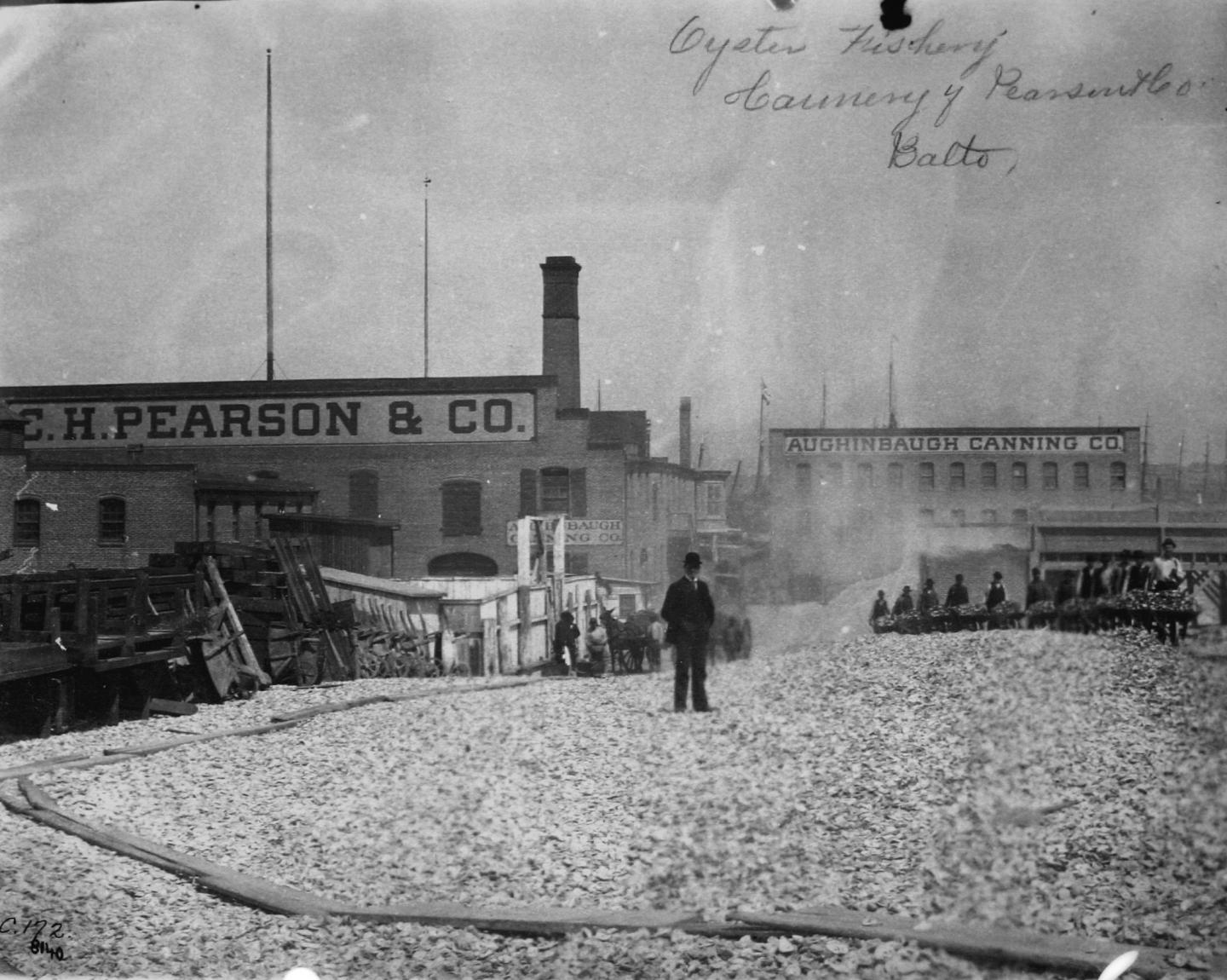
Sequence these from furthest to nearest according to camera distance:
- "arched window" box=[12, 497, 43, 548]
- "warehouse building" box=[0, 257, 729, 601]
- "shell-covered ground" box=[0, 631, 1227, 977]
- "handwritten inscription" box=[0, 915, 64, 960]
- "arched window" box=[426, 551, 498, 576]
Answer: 1. "arched window" box=[12, 497, 43, 548]
2. "arched window" box=[426, 551, 498, 576]
3. "warehouse building" box=[0, 257, 729, 601]
4. "handwritten inscription" box=[0, 915, 64, 960]
5. "shell-covered ground" box=[0, 631, 1227, 977]

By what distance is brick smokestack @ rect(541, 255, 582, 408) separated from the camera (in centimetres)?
523

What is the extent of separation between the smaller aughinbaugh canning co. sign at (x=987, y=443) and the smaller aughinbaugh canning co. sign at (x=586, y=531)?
129 cm

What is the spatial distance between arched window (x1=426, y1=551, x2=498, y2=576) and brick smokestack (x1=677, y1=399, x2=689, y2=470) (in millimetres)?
1283

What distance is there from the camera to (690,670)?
16.4 ft

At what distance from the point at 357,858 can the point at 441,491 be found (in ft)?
6.42

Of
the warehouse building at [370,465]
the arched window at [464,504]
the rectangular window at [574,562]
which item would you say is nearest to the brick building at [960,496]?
the warehouse building at [370,465]

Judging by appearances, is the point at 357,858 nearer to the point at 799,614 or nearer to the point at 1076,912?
the point at 799,614

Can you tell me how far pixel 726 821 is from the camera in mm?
Result: 4426

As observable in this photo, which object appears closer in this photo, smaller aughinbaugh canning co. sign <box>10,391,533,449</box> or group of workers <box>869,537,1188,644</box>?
group of workers <box>869,537,1188,644</box>

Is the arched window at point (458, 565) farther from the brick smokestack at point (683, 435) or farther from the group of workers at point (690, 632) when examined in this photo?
the brick smokestack at point (683, 435)

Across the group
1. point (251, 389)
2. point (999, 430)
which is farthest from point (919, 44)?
point (251, 389)

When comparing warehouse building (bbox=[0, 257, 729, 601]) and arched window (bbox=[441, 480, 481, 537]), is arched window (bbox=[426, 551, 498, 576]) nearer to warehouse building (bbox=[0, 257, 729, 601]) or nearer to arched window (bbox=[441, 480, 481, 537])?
warehouse building (bbox=[0, 257, 729, 601])

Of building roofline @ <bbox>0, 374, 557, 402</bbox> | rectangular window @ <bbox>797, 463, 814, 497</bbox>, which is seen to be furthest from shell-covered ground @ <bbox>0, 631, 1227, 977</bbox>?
building roofline @ <bbox>0, 374, 557, 402</bbox>

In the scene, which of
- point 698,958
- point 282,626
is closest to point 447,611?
point 282,626
